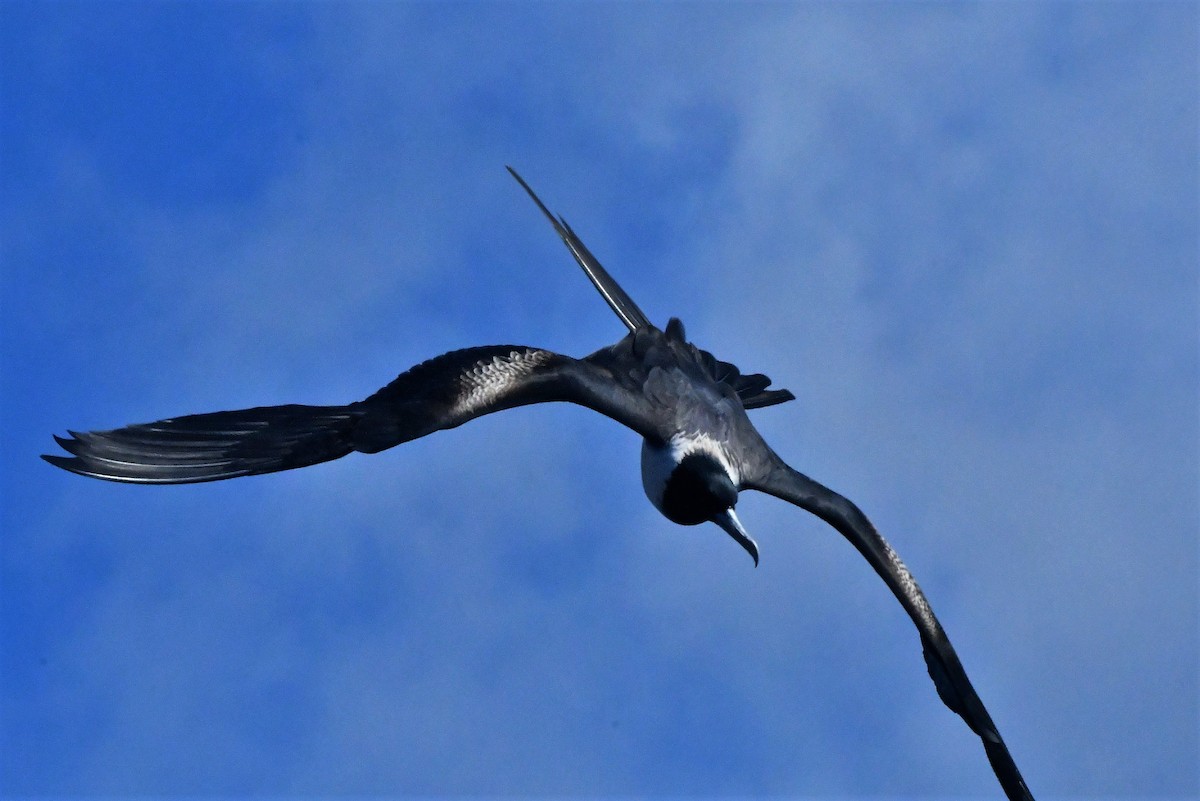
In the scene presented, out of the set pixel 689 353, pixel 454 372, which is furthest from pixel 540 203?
pixel 454 372

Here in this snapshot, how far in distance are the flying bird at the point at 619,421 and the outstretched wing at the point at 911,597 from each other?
0.01 m

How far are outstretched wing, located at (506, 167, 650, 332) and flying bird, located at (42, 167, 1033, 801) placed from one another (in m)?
0.01

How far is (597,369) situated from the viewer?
14.2 meters

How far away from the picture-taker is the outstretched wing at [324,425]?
39.1 feet

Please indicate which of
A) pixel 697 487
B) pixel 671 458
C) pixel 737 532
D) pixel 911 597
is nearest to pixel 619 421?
pixel 671 458

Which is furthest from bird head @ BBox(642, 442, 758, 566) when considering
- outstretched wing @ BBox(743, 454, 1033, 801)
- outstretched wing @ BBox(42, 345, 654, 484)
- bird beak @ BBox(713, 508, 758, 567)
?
outstretched wing @ BBox(42, 345, 654, 484)

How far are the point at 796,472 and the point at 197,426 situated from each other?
6327mm

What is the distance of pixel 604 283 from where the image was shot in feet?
52.7

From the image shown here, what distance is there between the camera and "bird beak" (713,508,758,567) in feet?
48.3

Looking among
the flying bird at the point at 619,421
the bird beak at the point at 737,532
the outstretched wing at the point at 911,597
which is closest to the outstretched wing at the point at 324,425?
the flying bird at the point at 619,421

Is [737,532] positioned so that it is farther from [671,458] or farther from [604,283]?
[604,283]

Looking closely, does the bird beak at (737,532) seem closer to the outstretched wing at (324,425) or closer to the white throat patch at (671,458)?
the white throat patch at (671,458)

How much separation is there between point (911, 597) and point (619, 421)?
13.7 ft

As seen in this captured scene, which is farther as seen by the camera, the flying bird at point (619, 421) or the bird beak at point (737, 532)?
the bird beak at point (737, 532)
